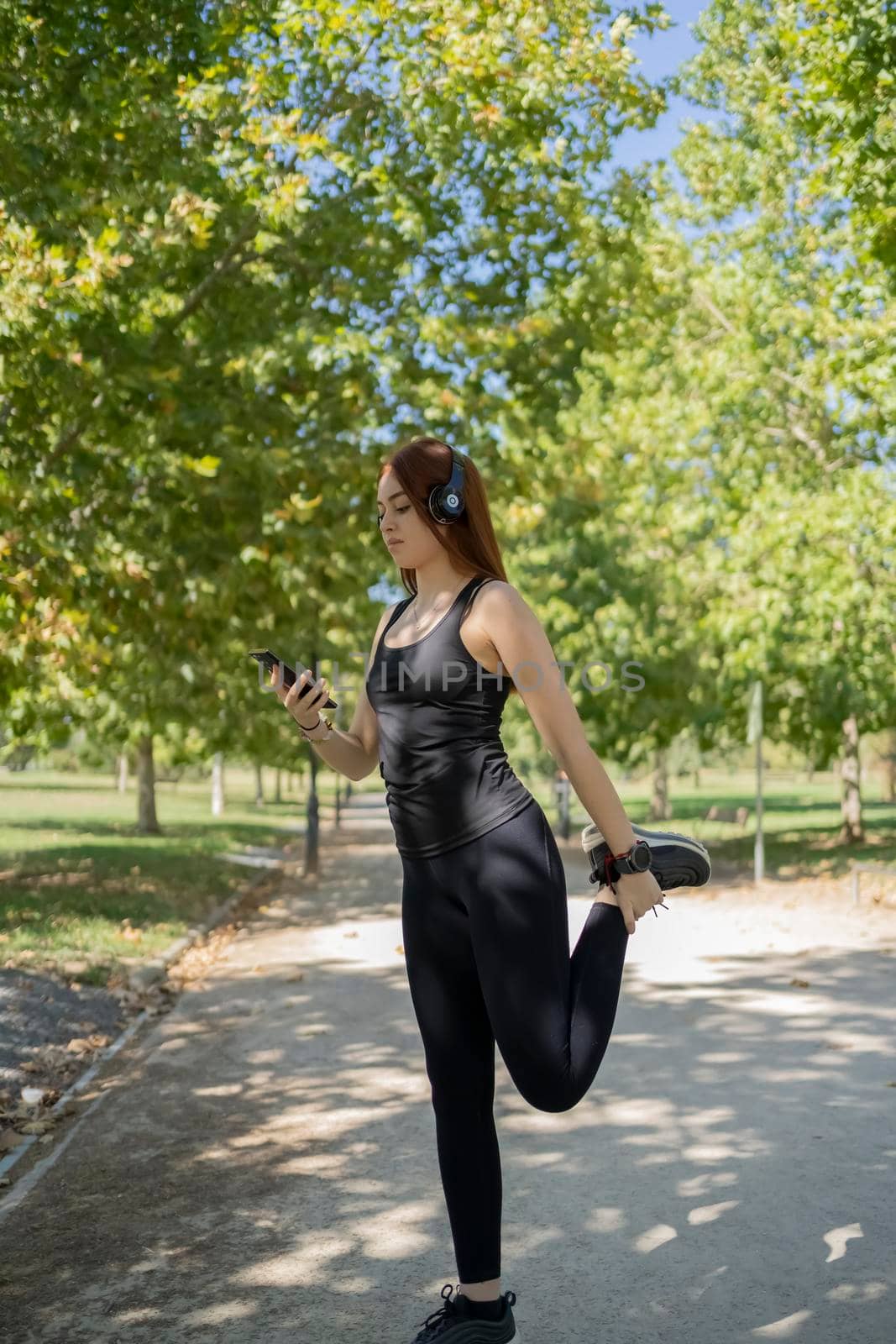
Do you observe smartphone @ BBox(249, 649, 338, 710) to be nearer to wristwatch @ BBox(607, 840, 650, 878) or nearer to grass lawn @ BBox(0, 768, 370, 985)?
wristwatch @ BBox(607, 840, 650, 878)

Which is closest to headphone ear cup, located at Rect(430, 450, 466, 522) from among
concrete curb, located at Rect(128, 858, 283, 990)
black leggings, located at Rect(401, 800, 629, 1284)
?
black leggings, located at Rect(401, 800, 629, 1284)

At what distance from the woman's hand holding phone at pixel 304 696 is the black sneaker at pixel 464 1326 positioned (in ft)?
4.53

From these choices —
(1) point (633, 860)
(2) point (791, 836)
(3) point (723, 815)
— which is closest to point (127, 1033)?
(1) point (633, 860)

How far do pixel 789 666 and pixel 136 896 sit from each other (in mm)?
10021

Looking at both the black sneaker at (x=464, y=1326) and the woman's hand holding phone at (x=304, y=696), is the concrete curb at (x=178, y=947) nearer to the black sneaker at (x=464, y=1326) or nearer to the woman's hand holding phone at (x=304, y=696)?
the black sneaker at (x=464, y=1326)

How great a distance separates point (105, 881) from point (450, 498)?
1417 cm

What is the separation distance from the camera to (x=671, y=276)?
23.1 metres

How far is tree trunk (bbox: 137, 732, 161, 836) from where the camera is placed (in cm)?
2927

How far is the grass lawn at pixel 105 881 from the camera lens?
10828mm

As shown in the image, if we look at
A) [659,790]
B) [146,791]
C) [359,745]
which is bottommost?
[659,790]

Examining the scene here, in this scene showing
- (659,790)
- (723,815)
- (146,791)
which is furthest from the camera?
(659,790)

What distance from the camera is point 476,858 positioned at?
3.18 m

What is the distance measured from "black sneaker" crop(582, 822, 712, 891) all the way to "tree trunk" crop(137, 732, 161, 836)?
2618 cm

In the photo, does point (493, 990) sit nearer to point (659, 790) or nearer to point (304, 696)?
point (304, 696)
